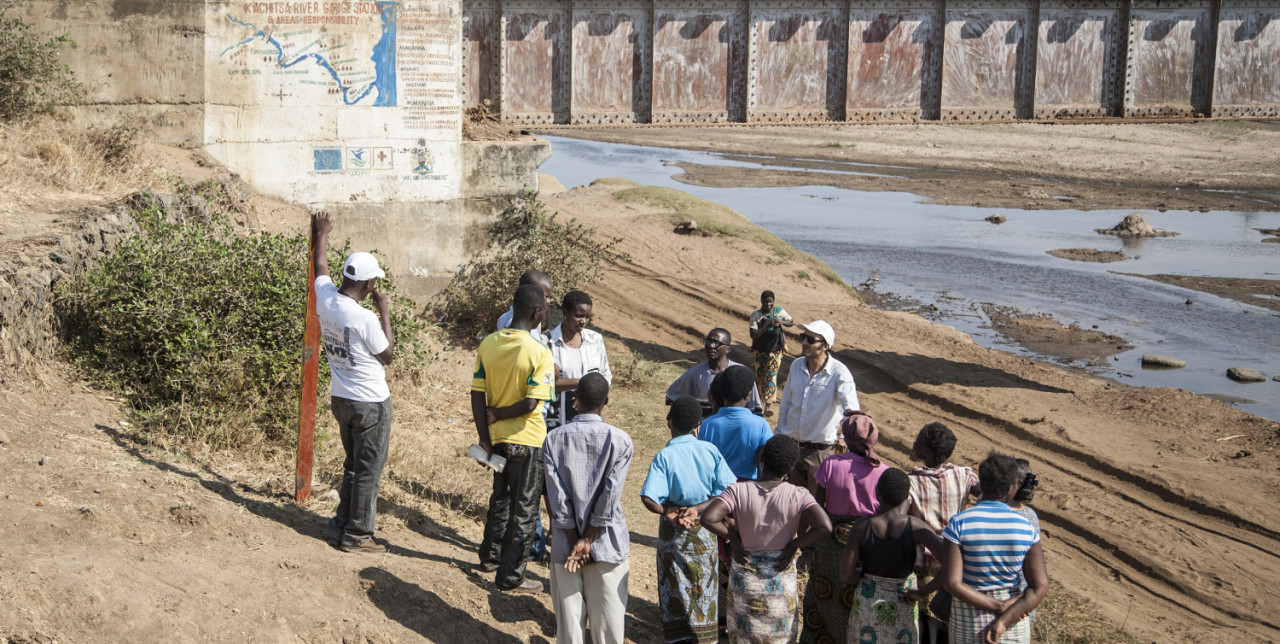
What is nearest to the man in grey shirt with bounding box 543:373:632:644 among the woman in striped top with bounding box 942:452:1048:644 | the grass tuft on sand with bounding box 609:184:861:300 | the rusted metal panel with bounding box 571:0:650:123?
the woman in striped top with bounding box 942:452:1048:644

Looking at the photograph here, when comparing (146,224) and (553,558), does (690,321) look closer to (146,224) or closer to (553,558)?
(146,224)

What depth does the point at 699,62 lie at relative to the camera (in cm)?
1285

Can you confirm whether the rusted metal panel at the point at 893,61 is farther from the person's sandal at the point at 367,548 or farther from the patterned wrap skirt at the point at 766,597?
the person's sandal at the point at 367,548

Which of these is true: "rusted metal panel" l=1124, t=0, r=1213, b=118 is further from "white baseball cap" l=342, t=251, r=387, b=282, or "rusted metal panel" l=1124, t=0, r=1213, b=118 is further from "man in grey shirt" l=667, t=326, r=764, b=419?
"white baseball cap" l=342, t=251, r=387, b=282

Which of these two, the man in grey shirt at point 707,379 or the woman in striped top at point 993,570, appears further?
the man in grey shirt at point 707,379

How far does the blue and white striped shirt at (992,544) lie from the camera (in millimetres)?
5094

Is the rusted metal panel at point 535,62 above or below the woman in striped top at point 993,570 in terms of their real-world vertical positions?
above

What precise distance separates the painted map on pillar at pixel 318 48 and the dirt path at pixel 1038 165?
61.5 ft

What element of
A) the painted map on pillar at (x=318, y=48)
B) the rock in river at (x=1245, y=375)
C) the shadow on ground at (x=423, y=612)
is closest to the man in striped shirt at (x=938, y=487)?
the shadow on ground at (x=423, y=612)

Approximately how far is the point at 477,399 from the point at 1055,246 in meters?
23.1

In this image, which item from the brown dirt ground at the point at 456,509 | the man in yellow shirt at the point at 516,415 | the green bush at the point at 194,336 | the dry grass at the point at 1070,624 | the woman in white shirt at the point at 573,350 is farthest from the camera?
the green bush at the point at 194,336

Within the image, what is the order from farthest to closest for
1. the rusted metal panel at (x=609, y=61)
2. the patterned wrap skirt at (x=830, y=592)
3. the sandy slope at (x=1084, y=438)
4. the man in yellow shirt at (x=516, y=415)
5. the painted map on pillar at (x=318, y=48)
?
the rusted metal panel at (x=609, y=61)
the painted map on pillar at (x=318, y=48)
the sandy slope at (x=1084, y=438)
the man in yellow shirt at (x=516, y=415)
the patterned wrap skirt at (x=830, y=592)

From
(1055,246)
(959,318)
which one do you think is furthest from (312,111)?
(1055,246)

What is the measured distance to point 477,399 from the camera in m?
6.23
